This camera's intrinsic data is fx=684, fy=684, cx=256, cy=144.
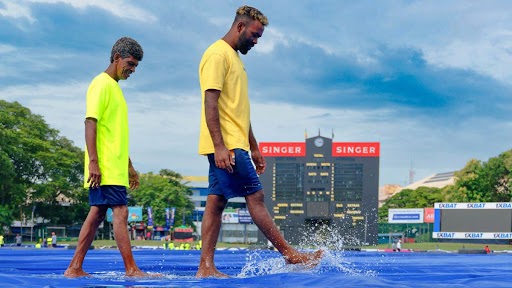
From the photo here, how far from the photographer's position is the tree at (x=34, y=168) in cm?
4269

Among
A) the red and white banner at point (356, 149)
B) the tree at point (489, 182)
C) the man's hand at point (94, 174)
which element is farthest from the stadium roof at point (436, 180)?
the man's hand at point (94, 174)

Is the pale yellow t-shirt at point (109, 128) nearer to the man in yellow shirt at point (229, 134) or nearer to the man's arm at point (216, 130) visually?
the man in yellow shirt at point (229, 134)

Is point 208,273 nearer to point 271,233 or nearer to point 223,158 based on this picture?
point 271,233

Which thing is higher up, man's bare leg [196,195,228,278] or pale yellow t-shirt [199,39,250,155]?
pale yellow t-shirt [199,39,250,155]

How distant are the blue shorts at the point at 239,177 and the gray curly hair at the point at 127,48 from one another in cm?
91

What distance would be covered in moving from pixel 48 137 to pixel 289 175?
728 inches

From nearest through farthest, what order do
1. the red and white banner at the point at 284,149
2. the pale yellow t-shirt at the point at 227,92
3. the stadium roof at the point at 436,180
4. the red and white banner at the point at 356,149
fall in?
the pale yellow t-shirt at the point at 227,92 < the red and white banner at the point at 356,149 < the red and white banner at the point at 284,149 < the stadium roof at the point at 436,180

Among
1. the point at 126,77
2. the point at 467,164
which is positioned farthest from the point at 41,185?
the point at 126,77

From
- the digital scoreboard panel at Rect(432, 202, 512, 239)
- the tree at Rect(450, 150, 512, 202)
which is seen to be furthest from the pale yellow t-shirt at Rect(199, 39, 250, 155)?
the tree at Rect(450, 150, 512, 202)

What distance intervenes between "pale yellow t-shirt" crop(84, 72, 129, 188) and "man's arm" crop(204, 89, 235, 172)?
A: 2.40ft

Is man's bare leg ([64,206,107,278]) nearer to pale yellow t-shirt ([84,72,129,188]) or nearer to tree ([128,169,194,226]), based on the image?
pale yellow t-shirt ([84,72,129,188])

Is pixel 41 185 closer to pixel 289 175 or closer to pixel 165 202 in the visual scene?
pixel 289 175

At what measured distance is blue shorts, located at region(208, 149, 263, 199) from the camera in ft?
11.7

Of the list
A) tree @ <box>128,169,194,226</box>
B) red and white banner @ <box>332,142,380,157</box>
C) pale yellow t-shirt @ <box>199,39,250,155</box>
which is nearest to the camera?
pale yellow t-shirt @ <box>199,39,250,155</box>
